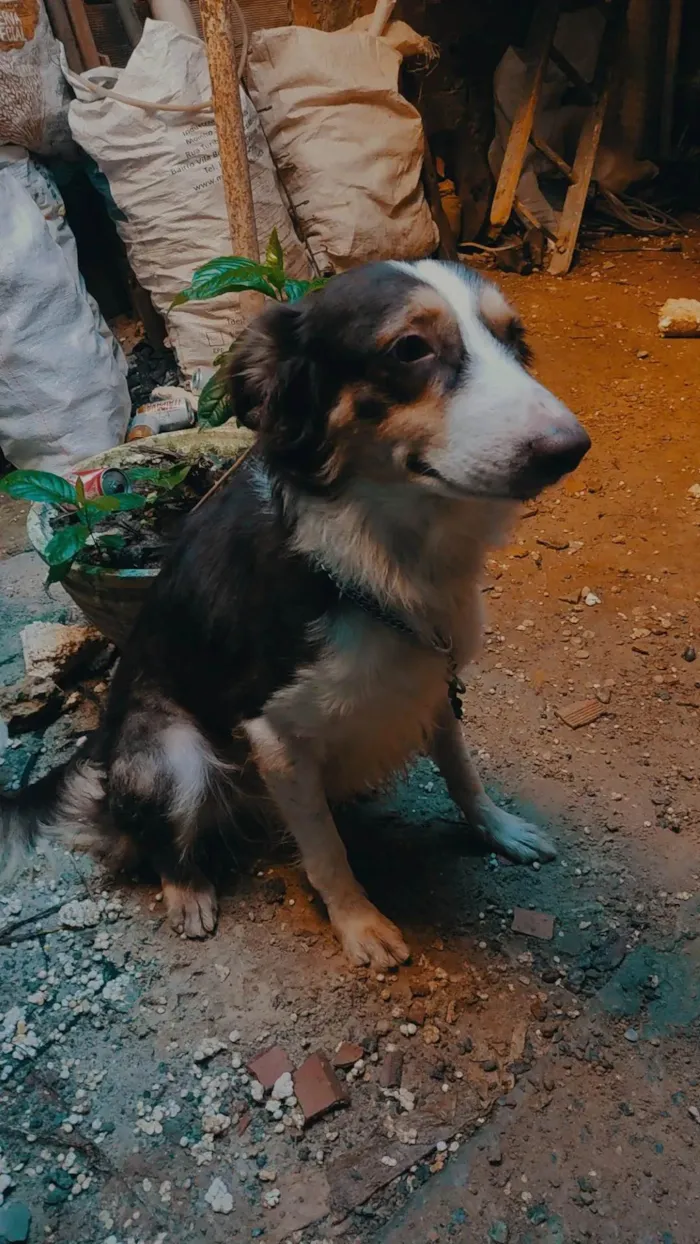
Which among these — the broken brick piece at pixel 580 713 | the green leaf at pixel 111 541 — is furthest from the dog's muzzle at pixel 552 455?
the green leaf at pixel 111 541

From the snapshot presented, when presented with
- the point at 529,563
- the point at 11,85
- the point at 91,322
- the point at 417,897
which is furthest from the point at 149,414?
the point at 417,897

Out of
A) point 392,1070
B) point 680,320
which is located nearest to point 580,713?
point 392,1070

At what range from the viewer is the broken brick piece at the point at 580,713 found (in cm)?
237

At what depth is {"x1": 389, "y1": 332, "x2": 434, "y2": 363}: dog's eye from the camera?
1.30 meters

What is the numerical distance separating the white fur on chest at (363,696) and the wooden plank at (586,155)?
12.4ft

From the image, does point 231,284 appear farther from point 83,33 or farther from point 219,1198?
point 83,33

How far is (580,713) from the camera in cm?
238

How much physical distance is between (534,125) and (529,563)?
3356 millimetres

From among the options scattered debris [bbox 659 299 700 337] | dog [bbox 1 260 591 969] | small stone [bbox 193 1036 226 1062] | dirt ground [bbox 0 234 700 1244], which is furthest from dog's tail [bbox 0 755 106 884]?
scattered debris [bbox 659 299 700 337]

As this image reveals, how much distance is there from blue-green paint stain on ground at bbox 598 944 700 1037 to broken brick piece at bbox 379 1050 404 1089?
42cm

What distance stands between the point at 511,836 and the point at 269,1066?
2.39 feet

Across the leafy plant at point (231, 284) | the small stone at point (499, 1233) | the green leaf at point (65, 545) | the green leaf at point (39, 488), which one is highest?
the leafy plant at point (231, 284)

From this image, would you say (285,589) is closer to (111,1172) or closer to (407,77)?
(111,1172)

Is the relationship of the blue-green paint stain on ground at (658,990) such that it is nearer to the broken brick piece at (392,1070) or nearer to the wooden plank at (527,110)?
the broken brick piece at (392,1070)
